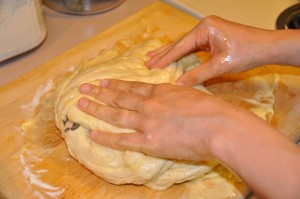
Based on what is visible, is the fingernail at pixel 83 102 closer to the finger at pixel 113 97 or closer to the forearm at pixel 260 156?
the finger at pixel 113 97

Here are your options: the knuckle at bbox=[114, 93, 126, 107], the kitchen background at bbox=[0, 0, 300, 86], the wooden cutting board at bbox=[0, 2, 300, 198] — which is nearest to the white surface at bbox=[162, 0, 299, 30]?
the kitchen background at bbox=[0, 0, 300, 86]

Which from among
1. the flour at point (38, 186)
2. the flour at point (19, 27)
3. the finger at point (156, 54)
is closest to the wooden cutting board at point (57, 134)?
the flour at point (38, 186)

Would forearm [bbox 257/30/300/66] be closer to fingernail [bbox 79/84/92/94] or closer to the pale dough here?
the pale dough

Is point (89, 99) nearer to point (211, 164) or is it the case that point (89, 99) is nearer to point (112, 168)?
point (112, 168)

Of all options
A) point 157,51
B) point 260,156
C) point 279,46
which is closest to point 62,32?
point 157,51

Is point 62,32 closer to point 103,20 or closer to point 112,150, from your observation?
point 103,20

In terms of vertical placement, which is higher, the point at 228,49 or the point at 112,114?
the point at 228,49

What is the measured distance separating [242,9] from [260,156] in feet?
3.18

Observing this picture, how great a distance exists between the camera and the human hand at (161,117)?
0.89 metres

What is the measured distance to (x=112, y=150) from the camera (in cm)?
107

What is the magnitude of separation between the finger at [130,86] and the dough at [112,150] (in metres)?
0.05

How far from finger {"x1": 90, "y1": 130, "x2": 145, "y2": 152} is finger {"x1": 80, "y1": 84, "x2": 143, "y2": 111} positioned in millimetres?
75

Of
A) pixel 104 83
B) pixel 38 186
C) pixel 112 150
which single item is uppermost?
pixel 104 83

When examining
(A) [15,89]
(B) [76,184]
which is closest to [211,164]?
(B) [76,184]
